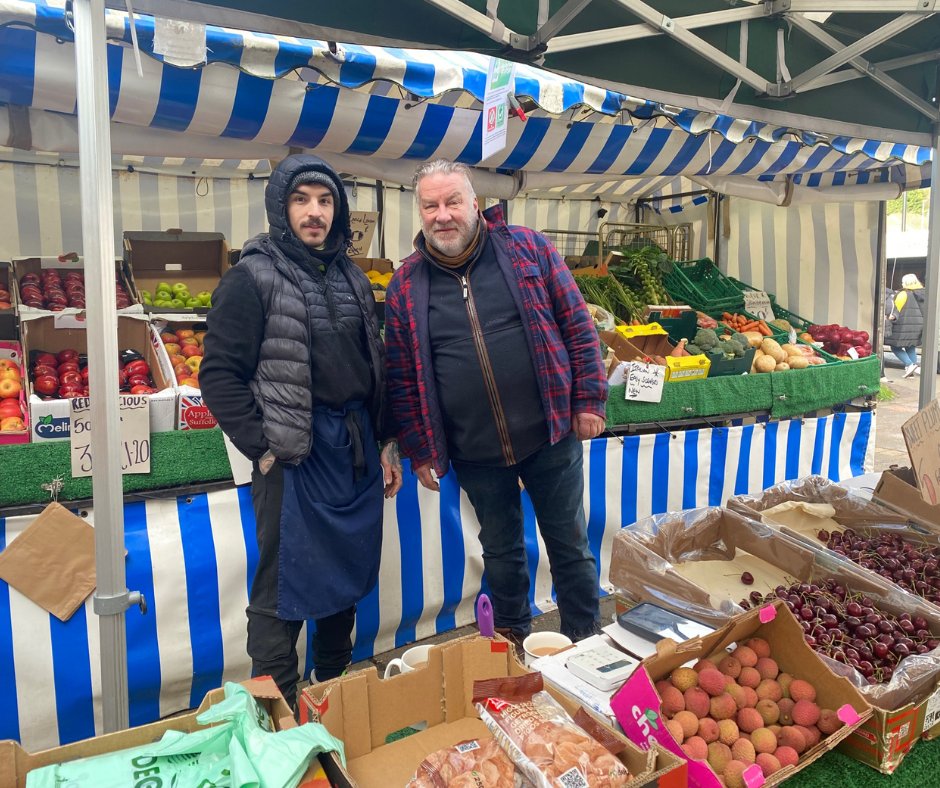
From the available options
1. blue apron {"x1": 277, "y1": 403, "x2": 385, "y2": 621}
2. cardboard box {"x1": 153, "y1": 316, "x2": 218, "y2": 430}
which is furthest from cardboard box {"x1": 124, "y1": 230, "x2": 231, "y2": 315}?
blue apron {"x1": 277, "y1": 403, "x2": 385, "y2": 621}

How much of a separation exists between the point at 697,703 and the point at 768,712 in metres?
0.21

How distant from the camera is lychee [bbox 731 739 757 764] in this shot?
5.41ft

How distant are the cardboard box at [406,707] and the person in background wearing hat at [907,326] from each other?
13935 mm

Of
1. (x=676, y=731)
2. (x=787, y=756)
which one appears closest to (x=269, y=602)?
(x=676, y=731)

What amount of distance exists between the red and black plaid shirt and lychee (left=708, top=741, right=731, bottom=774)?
3.74 feet

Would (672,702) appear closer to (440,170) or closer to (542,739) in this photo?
(542,739)

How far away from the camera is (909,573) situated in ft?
8.19

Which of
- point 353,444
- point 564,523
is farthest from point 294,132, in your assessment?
point 564,523

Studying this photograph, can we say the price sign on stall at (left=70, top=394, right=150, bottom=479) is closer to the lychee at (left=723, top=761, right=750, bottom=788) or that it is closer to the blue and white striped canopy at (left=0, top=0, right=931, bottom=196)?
the blue and white striped canopy at (left=0, top=0, right=931, bottom=196)

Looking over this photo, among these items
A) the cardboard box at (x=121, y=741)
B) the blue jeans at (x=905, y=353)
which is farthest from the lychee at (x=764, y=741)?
the blue jeans at (x=905, y=353)

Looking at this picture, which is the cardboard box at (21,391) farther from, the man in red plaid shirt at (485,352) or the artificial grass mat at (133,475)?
the man in red plaid shirt at (485,352)

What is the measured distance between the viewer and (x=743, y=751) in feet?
5.45

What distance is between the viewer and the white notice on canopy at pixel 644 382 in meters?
4.00

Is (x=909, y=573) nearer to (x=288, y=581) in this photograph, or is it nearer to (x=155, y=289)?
(x=288, y=581)
